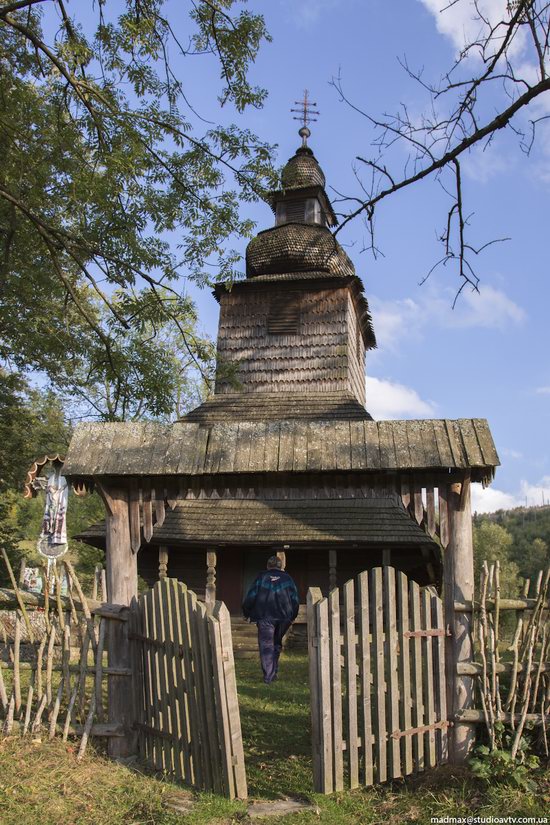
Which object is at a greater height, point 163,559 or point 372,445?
point 372,445

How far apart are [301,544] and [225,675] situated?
988cm

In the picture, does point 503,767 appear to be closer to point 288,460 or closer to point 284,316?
point 288,460

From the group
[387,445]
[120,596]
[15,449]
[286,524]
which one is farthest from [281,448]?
[15,449]

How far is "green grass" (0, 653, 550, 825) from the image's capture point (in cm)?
469

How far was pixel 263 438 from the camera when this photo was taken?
6.78 meters

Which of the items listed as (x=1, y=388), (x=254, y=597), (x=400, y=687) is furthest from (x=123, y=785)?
(x=1, y=388)

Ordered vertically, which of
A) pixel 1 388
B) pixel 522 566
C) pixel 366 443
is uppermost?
pixel 1 388

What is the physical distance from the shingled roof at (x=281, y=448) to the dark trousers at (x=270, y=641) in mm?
3083

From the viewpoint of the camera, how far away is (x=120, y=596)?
21.9ft

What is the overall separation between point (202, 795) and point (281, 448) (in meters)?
2.91

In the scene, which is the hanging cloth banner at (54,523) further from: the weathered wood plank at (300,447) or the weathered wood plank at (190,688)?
the weathered wood plank at (190,688)

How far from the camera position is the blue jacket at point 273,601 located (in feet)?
28.8

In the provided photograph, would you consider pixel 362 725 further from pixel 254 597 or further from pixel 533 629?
pixel 254 597

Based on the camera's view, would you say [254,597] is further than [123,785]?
Yes
